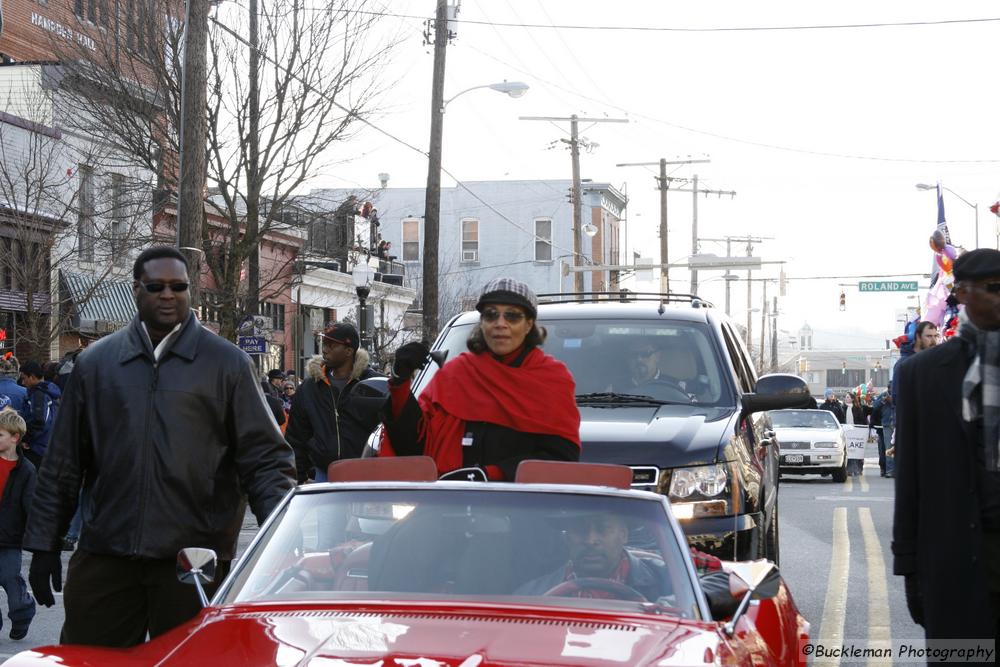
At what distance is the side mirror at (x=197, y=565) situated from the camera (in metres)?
4.72

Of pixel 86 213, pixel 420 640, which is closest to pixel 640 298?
pixel 420 640

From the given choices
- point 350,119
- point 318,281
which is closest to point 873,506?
point 350,119

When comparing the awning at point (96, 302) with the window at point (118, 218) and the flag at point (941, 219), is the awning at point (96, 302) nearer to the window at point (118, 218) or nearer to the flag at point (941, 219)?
the window at point (118, 218)

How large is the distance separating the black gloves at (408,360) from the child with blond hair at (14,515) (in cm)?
Result: 357

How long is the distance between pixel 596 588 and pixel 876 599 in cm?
644

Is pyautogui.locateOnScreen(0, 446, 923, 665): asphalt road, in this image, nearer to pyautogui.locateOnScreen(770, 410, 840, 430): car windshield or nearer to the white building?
pyautogui.locateOnScreen(770, 410, 840, 430): car windshield

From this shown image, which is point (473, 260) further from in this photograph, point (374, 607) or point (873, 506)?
point (374, 607)

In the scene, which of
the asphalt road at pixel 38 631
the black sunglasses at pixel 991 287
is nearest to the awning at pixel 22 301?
the asphalt road at pixel 38 631

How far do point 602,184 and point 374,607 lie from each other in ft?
211

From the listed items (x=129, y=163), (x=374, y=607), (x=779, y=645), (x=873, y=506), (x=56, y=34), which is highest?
(x=56, y=34)

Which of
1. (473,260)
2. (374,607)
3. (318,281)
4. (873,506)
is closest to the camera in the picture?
(374,607)

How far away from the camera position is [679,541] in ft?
15.2

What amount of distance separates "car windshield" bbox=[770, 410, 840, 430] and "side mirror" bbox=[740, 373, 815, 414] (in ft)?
63.4

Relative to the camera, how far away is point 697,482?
7.45m
